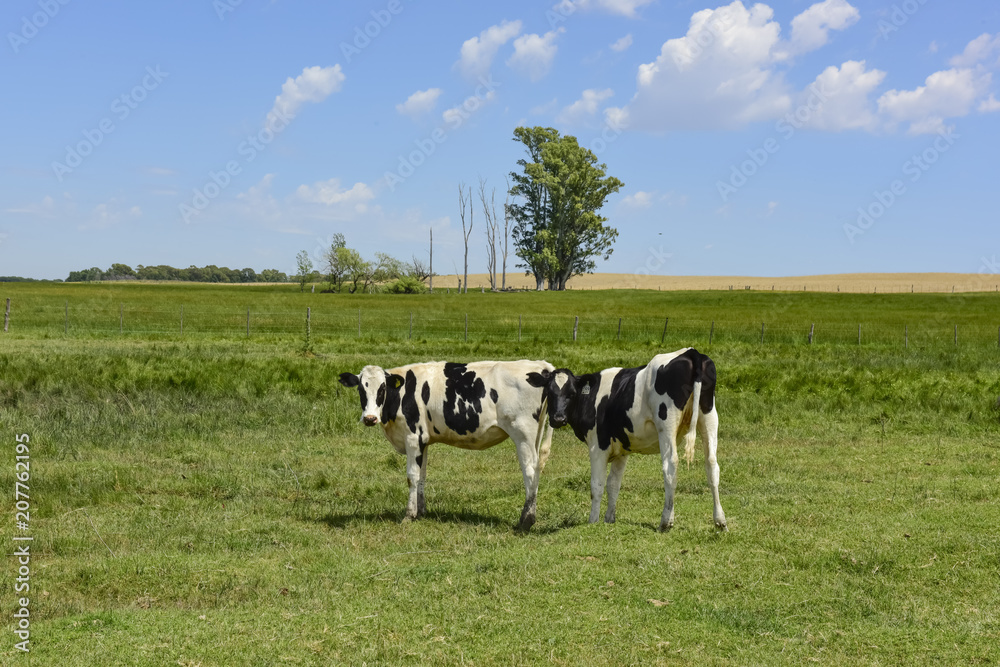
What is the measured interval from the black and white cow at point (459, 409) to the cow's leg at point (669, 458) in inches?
65.2

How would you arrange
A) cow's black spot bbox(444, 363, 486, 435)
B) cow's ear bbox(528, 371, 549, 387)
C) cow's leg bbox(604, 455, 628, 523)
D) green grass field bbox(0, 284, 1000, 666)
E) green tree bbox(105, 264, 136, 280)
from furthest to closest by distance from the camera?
green tree bbox(105, 264, 136, 280), cow's black spot bbox(444, 363, 486, 435), cow's ear bbox(528, 371, 549, 387), cow's leg bbox(604, 455, 628, 523), green grass field bbox(0, 284, 1000, 666)

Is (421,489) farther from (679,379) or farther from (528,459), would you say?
(679,379)

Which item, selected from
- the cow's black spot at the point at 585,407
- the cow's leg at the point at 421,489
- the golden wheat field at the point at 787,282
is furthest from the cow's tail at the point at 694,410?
the golden wheat field at the point at 787,282

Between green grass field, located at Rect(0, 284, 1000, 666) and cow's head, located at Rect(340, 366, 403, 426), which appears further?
cow's head, located at Rect(340, 366, 403, 426)

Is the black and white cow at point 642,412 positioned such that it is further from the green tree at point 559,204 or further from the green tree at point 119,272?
the green tree at point 119,272

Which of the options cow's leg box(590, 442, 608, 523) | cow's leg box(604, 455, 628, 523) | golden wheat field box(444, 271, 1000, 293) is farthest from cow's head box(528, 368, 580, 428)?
golden wheat field box(444, 271, 1000, 293)

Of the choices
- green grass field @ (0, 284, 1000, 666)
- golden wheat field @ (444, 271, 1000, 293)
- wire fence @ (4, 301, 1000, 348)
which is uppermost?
golden wheat field @ (444, 271, 1000, 293)

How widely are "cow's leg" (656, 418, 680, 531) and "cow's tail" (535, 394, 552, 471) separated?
5.27 feet

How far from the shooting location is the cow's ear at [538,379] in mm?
10555

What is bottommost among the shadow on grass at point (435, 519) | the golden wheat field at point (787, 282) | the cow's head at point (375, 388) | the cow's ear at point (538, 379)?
the shadow on grass at point (435, 519)

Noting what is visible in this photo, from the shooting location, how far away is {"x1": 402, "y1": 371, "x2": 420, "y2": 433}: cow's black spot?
11.0m

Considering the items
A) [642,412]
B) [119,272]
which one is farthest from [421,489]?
[119,272]

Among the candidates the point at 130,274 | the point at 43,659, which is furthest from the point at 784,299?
the point at 130,274

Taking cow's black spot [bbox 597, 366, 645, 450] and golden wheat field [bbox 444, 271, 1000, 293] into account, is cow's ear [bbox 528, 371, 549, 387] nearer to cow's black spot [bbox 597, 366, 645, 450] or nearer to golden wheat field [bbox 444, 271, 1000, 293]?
cow's black spot [bbox 597, 366, 645, 450]
